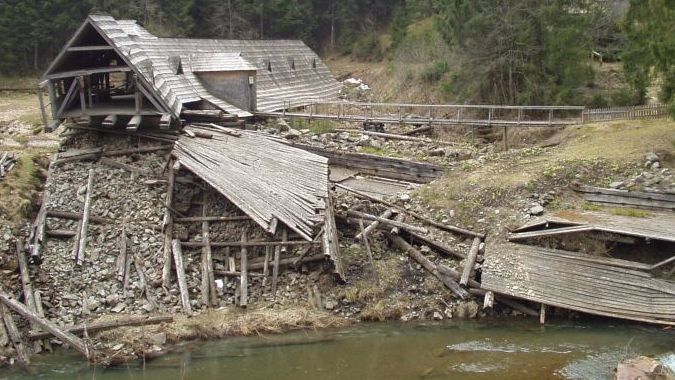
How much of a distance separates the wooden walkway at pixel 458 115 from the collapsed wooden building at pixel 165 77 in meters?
1.66

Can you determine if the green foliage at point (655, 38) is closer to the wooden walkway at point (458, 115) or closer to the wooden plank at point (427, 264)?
the wooden walkway at point (458, 115)

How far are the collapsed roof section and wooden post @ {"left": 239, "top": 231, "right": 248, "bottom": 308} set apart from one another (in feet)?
17.0

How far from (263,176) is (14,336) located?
7.35m

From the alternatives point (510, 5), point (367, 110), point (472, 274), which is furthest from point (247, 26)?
point (472, 274)

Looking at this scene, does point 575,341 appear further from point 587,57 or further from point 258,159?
point 587,57

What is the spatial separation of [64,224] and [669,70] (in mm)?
18335

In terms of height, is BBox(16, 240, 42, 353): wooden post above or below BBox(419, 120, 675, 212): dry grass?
below

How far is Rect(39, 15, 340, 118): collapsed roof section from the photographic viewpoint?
62.6 feet

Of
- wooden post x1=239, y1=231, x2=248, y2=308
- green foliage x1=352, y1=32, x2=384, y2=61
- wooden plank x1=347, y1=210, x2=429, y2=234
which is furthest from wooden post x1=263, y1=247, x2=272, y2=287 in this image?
green foliage x1=352, y1=32, x2=384, y2=61

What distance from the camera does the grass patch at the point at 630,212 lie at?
58.2 feet

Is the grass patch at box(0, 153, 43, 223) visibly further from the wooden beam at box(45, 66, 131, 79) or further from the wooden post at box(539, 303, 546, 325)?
the wooden post at box(539, 303, 546, 325)

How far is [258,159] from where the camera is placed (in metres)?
19.4

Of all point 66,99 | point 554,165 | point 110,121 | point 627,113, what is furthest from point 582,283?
point 66,99

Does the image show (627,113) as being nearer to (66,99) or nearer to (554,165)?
(554,165)
